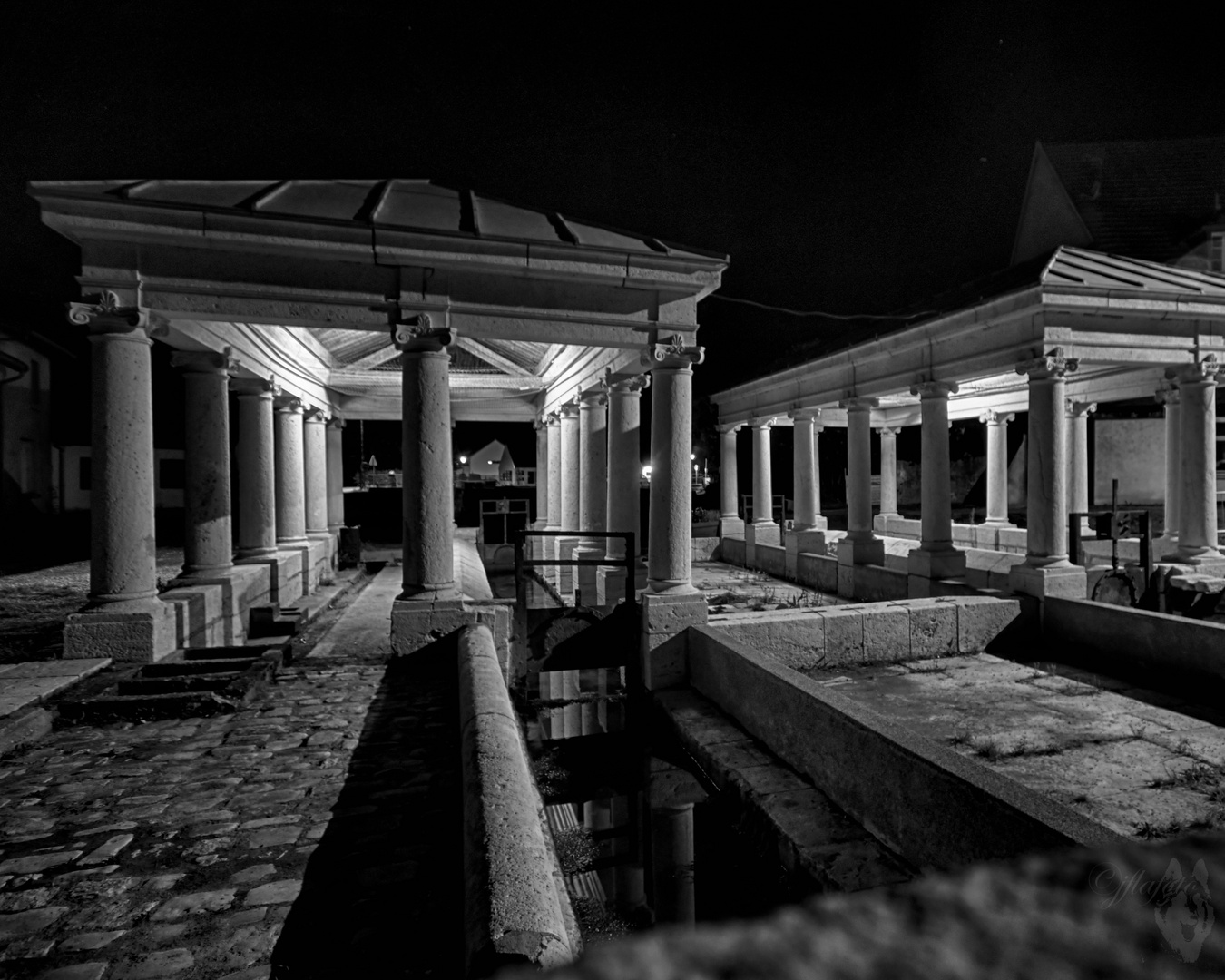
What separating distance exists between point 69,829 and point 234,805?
81cm

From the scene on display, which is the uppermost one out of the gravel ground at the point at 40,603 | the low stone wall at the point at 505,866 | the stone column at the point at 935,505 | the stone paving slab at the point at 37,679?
the stone column at the point at 935,505

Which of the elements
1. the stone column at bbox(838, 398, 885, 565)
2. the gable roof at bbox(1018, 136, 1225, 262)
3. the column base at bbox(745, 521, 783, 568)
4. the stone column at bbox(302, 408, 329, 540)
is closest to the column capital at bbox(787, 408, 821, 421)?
the stone column at bbox(838, 398, 885, 565)

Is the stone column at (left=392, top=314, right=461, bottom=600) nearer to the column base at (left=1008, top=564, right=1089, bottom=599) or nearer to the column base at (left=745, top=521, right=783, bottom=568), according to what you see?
the column base at (left=1008, top=564, right=1089, bottom=599)

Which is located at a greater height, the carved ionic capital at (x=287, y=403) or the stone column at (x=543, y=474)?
the carved ionic capital at (x=287, y=403)

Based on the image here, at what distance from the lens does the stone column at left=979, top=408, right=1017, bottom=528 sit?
1658cm

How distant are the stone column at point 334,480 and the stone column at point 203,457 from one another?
6.64 metres

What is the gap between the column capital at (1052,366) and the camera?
30.6 feet

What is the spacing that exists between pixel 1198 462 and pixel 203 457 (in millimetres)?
14434

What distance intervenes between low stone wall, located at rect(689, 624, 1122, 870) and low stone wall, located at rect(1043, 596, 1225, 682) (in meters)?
4.45

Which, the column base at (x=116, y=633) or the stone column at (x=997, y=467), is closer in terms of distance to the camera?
the column base at (x=116, y=633)

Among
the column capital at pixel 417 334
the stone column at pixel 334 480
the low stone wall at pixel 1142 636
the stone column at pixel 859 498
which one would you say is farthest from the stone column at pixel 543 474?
the low stone wall at pixel 1142 636

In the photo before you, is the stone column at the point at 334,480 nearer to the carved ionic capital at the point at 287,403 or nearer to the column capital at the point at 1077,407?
the carved ionic capital at the point at 287,403

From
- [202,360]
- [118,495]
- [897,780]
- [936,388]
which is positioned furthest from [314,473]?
[897,780]

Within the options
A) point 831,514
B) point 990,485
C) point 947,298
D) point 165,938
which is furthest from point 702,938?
point 831,514
